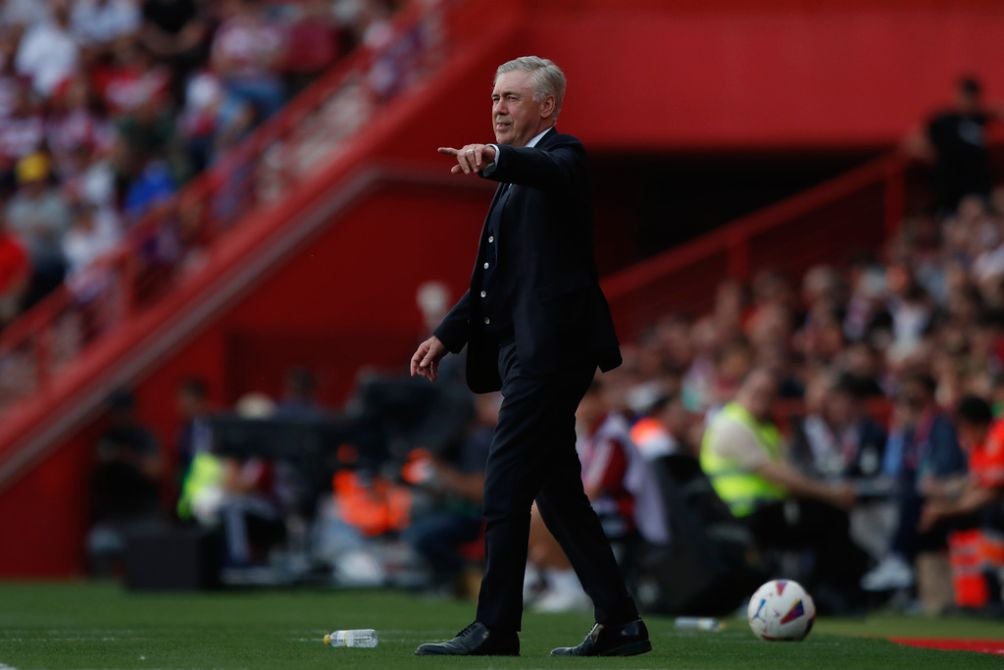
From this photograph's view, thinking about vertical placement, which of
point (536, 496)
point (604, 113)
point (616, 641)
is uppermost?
point (604, 113)

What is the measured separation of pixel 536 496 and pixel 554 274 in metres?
0.87

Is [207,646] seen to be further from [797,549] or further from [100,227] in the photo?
[100,227]

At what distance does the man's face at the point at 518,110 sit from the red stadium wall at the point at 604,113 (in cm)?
1377

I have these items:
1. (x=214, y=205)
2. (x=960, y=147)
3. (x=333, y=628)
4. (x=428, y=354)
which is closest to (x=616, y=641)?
(x=428, y=354)

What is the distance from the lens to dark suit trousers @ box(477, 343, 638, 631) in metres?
8.59

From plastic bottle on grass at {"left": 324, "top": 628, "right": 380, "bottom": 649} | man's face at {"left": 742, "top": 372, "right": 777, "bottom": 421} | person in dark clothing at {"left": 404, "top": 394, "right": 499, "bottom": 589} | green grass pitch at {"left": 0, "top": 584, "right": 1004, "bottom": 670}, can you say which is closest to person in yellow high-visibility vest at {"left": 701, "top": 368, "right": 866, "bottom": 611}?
man's face at {"left": 742, "top": 372, "right": 777, "bottom": 421}

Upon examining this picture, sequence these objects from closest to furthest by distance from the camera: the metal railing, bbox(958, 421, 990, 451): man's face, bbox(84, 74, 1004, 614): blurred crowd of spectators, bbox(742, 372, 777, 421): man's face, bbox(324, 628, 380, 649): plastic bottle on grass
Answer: bbox(324, 628, 380, 649): plastic bottle on grass < bbox(84, 74, 1004, 614): blurred crowd of spectators < bbox(958, 421, 990, 451): man's face < bbox(742, 372, 777, 421): man's face < the metal railing

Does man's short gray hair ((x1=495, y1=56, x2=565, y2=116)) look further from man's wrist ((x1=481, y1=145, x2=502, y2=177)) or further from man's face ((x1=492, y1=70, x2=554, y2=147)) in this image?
man's wrist ((x1=481, y1=145, x2=502, y2=177))

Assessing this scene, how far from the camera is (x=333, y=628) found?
11.6m

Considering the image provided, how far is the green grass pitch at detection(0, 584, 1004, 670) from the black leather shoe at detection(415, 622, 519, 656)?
0.11 m

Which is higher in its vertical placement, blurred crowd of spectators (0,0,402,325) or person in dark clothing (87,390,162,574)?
blurred crowd of spectators (0,0,402,325)

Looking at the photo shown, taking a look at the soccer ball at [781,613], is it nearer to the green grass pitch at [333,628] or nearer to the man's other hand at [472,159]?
the green grass pitch at [333,628]

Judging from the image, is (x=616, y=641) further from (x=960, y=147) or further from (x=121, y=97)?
(x=121, y=97)

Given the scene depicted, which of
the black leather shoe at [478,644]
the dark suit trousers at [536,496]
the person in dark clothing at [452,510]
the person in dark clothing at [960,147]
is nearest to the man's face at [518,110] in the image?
the dark suit trousers at [536,496]
